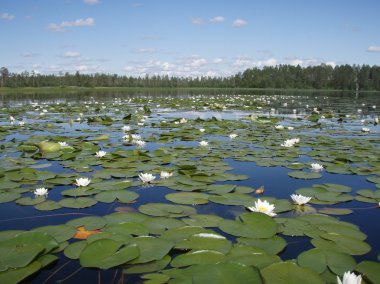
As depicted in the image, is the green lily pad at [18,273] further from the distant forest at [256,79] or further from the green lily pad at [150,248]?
the distant forest at [256,79]

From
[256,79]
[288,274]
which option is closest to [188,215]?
[288,274]

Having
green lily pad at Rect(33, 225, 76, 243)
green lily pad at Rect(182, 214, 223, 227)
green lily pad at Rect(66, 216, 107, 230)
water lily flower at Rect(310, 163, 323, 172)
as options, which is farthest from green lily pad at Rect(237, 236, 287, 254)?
water lily flower at Rect(310, 163, 323, 172)

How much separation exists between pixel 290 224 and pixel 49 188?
2.18 meters

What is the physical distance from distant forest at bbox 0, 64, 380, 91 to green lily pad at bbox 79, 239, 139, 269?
253 ft

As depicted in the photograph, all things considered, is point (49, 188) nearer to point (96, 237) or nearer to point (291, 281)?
point (96, 237)

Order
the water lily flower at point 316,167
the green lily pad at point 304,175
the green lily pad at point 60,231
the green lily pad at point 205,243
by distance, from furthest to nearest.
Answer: the water lily flower at point 316,167
the green lily pad at point 304,175
the green lily pad at point 60,231
the green lily pad at point 205,243

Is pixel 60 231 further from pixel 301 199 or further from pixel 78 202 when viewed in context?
pixel 301 199

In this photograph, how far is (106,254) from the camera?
5.93 feet

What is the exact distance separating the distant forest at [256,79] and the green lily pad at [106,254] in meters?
77.2

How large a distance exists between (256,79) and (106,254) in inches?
3613

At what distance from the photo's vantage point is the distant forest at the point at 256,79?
2899 inches

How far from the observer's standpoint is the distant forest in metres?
73.6

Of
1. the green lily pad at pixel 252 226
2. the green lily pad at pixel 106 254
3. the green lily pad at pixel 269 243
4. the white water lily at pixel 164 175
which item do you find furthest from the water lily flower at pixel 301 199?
the green lily pad at pixel 106 254

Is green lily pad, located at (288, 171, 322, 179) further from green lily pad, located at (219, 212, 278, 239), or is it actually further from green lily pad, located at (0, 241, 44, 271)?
green lily pad, located at (0, 241, 44, 271)
